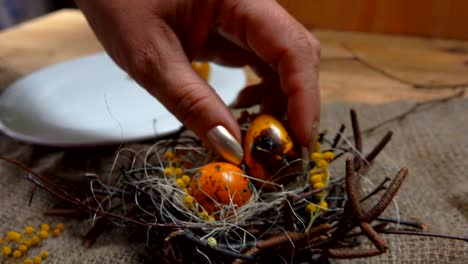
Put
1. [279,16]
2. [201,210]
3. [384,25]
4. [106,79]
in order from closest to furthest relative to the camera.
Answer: [201,210] → [279,16] → [106,79] → [384,25]

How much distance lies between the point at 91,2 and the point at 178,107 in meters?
0.15

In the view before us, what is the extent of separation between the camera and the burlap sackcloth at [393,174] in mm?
470

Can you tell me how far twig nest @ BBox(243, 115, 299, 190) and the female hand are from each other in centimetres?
1

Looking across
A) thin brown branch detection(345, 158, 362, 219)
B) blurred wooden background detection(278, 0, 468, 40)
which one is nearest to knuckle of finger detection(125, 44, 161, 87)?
thin brown branch detection(345, 158, 362, 219)

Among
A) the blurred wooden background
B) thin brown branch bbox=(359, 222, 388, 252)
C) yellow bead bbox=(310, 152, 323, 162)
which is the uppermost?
thin brown branch bbox=(359, 222, 388, 252)

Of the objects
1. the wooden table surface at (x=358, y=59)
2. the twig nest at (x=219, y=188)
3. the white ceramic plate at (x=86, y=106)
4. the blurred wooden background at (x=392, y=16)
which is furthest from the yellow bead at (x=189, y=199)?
the blurred wooden background at (x=392, y=16)

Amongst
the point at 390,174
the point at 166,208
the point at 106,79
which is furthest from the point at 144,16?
the point at 106,79

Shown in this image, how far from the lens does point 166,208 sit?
0.47 m

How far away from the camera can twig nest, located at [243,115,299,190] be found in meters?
0.47

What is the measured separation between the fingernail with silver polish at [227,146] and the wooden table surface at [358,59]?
0.40m

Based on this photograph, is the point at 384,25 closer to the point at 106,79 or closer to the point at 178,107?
the point at 106,79

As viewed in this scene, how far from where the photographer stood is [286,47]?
0.54 meters

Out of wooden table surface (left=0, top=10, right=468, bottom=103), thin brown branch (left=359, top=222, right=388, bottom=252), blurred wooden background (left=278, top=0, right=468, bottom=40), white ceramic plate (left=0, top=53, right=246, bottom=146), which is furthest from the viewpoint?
blurred wooden background (left=278, top=0, right=468, bottom=40)

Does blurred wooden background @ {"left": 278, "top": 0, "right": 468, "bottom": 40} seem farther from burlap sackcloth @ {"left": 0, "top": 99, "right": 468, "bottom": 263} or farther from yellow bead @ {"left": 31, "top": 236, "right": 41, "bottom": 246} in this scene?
yellow bead @ {"left": 31, "top": 236, "right": 41, "bottom": 246}
